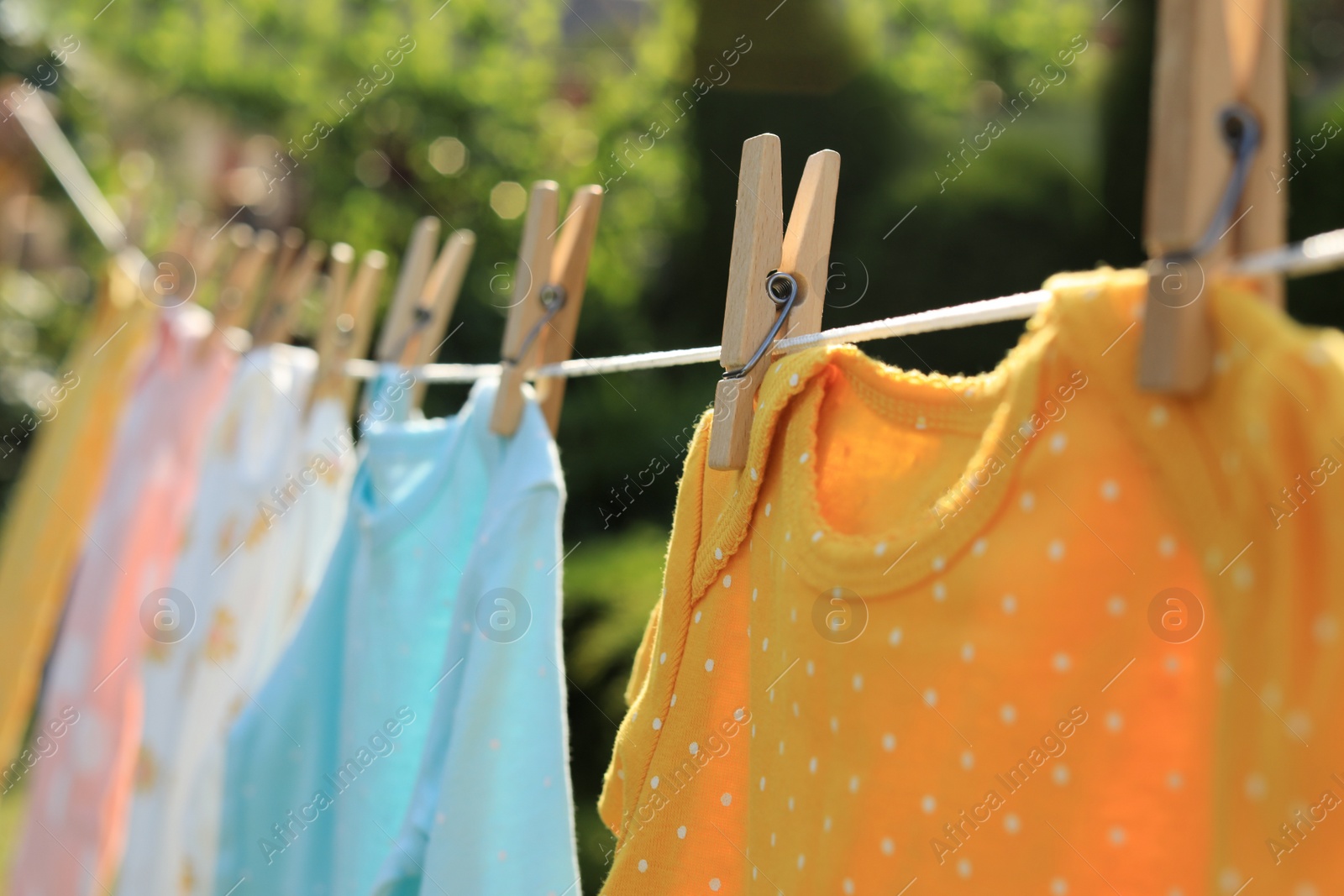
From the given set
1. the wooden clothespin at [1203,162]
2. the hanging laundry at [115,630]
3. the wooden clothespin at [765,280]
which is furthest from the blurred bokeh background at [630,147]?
the wooden clothespin at [1203,162]

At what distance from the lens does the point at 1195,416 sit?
0.41 meters

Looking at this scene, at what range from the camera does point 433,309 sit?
1.11 m

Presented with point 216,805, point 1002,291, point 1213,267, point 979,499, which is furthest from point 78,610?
point 1002,291

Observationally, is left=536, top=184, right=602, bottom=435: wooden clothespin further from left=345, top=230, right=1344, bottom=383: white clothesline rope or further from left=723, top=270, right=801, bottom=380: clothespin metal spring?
left=723, top=270, right=801, bottom=380: clothespin metal spring

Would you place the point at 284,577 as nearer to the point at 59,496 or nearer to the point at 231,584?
the point at 231,584

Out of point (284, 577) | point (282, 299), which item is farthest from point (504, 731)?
point (282, 299)

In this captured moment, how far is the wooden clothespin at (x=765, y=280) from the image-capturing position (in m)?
0.66

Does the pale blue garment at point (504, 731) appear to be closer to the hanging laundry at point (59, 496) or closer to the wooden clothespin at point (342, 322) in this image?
the wooden clothespin at point (342, 322)

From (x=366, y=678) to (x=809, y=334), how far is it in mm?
536

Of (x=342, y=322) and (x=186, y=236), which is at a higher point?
(x=186, y=236)

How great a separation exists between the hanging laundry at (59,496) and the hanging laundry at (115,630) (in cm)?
6

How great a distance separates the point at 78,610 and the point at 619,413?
218 cm

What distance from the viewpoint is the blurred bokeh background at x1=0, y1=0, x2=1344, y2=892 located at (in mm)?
3209

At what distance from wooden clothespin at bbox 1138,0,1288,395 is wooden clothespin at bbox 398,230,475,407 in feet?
2.56
